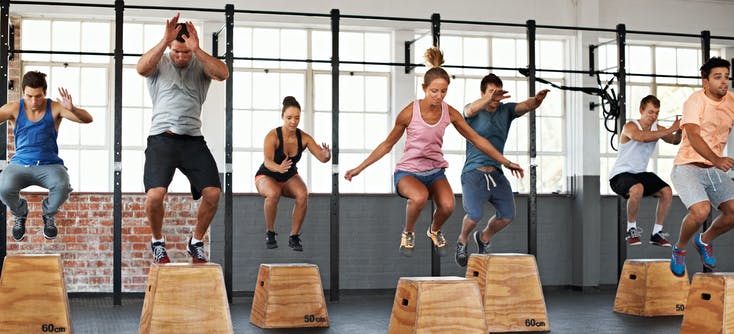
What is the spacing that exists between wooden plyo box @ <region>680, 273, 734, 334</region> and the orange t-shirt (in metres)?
1.02

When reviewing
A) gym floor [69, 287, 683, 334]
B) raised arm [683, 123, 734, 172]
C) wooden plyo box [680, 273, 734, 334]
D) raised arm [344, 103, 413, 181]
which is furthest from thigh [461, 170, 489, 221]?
wooden plyo box [680, 273, 734, 334]

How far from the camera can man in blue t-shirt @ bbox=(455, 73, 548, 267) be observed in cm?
777

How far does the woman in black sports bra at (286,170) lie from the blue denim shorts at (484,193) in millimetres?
1293

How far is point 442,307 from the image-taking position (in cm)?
581

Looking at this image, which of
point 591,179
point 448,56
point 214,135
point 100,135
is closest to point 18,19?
point 100,135

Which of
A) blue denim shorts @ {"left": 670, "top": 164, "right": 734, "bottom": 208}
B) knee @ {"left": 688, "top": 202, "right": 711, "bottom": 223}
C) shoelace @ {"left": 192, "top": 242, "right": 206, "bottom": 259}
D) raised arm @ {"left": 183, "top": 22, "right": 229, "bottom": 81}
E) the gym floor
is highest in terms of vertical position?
raised arm @ {"left": 183, "top": 22, "right": 229, "bottom": 81}

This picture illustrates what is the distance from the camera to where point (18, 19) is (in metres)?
10.2

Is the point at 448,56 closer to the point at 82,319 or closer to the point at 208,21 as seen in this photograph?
the point at 208,21

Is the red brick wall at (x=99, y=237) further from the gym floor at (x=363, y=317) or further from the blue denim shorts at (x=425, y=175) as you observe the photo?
the blue denim shorts at (x=425, y=175)

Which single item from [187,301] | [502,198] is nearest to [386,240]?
[502,198]

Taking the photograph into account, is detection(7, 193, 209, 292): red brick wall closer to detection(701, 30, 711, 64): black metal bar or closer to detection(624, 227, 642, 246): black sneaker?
detection(624, 227, 642, 246): black sneaker

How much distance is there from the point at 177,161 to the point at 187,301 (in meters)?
1.17

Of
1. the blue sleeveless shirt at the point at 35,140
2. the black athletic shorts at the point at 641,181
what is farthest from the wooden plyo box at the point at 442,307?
the black athletic shorts at the point at 641,181

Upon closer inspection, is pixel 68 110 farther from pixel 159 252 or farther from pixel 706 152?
pixel 706 152
